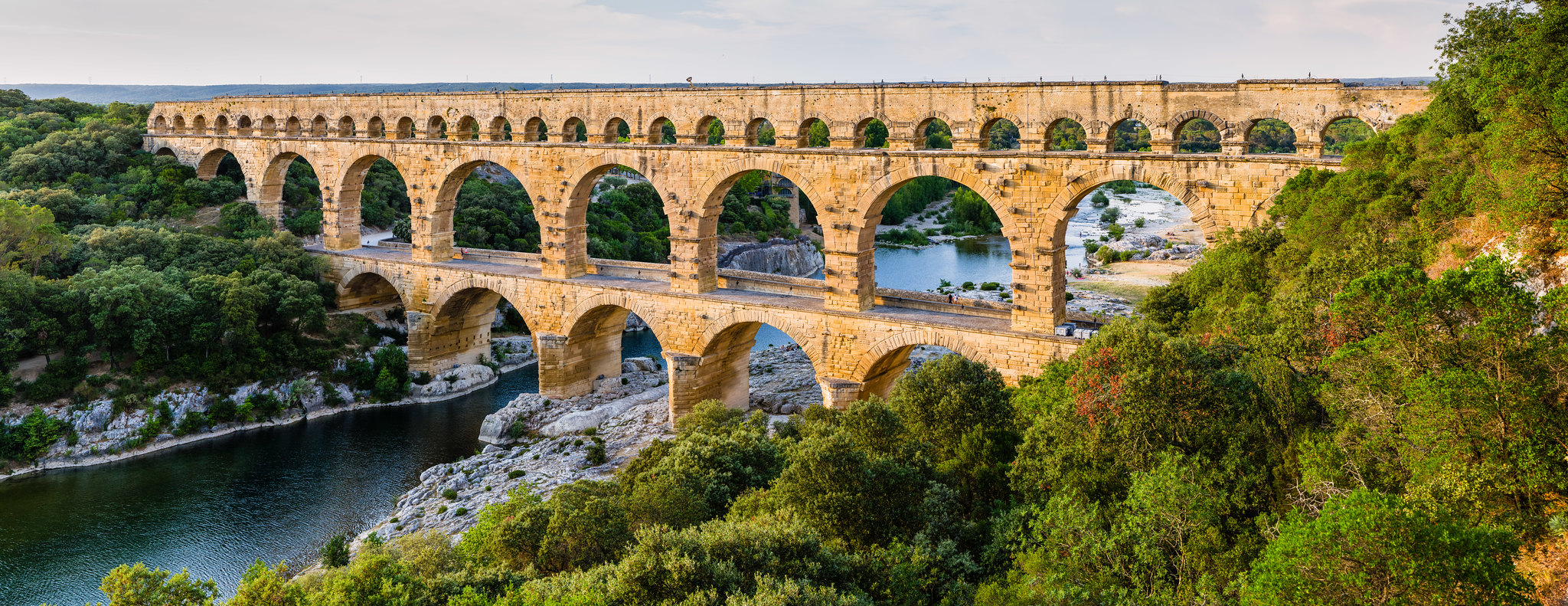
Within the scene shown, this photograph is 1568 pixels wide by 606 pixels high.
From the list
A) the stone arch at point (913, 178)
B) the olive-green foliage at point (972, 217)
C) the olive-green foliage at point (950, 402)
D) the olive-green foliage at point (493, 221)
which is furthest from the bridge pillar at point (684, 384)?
the olive-green foliage at point (972, 217)

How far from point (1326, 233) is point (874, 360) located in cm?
873

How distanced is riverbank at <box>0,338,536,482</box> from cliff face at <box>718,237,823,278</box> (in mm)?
15641

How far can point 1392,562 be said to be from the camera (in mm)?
6855

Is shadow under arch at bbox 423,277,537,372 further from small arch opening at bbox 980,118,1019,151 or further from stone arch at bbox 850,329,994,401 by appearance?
small arch opening at bbox 980,118,1019,151

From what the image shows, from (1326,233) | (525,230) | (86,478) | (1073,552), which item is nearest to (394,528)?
(86,478)

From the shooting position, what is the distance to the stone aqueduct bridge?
19.7 metres

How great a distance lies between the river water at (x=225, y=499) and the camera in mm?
18906

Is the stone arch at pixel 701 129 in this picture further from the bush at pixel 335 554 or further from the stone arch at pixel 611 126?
the bush at pixel 335 554

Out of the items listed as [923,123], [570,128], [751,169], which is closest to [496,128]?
[570,128]

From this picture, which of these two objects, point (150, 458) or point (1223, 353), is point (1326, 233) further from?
point (150, 458)

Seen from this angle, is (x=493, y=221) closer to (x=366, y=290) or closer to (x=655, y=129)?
(x=366, y=290)

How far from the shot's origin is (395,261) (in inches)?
1177

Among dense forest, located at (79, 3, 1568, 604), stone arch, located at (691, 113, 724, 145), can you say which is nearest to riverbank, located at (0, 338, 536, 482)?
stone arch, located at (691, 113, 724, 145)

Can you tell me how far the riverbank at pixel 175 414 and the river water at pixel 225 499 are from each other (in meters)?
0.35
